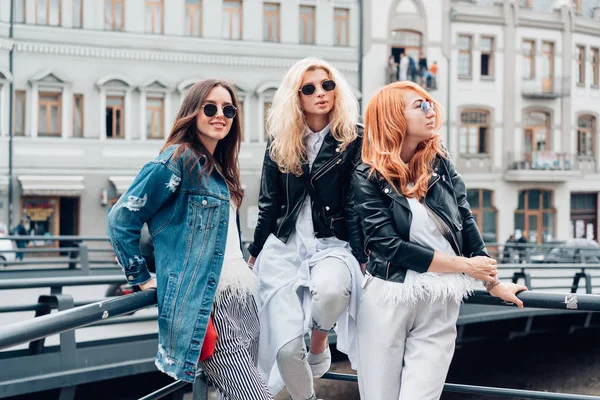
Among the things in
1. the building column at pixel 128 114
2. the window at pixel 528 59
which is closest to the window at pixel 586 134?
the window at pixel 528 59

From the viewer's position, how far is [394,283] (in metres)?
3.18

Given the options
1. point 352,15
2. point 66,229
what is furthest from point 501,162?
point 66,229

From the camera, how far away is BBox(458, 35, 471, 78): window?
1366 inches

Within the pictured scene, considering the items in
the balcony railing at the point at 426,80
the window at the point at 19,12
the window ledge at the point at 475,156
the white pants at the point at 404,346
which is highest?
the window at the point at 19,12

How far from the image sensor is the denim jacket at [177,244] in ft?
9.81

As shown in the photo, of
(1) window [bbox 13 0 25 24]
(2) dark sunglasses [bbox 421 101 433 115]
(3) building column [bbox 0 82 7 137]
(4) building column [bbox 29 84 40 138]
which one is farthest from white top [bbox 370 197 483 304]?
(1) window [bbox 13 0 25 24]

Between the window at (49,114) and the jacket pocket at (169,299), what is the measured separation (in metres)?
25.5

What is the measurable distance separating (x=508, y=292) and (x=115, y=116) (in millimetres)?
26238

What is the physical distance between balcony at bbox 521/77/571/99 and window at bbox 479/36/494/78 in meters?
1.74

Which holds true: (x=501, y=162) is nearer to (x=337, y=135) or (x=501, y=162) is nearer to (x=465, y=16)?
(x=465, y=16)

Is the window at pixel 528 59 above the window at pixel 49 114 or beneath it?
above

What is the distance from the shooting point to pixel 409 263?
3160 millimetres

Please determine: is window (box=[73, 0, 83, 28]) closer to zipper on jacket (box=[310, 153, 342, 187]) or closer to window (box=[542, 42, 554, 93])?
window (box=[542, 42, 554, 93])

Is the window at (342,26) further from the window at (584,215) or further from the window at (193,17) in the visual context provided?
the window at (584,215)
